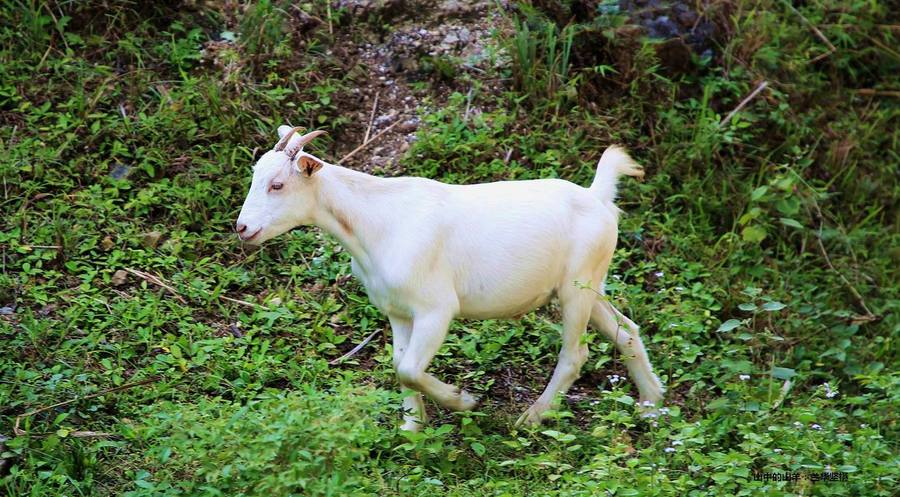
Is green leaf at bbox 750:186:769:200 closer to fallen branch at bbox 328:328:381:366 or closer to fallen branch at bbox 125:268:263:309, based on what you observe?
fallen branch at bbox 328:328:381:366

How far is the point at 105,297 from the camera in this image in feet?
22.6

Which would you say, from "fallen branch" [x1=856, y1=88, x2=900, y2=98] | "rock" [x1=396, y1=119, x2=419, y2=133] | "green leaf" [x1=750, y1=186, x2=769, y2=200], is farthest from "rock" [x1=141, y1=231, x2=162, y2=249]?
"fallen branch" [x1=856, y1=88, x2=900, y2=98]

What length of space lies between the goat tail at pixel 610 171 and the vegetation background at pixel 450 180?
1.01 metres

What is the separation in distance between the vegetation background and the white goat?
15.9 inches

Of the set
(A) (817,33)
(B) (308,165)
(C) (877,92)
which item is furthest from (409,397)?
(C) (877,92)

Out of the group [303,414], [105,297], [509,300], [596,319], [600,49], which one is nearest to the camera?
[303,414]

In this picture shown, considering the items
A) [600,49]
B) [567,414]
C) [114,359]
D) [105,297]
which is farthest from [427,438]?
[600,49]

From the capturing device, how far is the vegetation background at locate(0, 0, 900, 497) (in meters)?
5.37

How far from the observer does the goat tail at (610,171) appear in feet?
20.5

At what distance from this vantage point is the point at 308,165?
551 cm

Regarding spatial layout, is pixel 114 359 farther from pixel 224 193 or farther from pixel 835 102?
pixel 835 102

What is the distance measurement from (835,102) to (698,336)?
338 centimetres

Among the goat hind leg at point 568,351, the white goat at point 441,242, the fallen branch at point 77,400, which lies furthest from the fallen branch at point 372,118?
the fallen branch at point 77,400

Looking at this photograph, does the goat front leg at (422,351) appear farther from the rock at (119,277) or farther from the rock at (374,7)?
the rock at (374,7)
